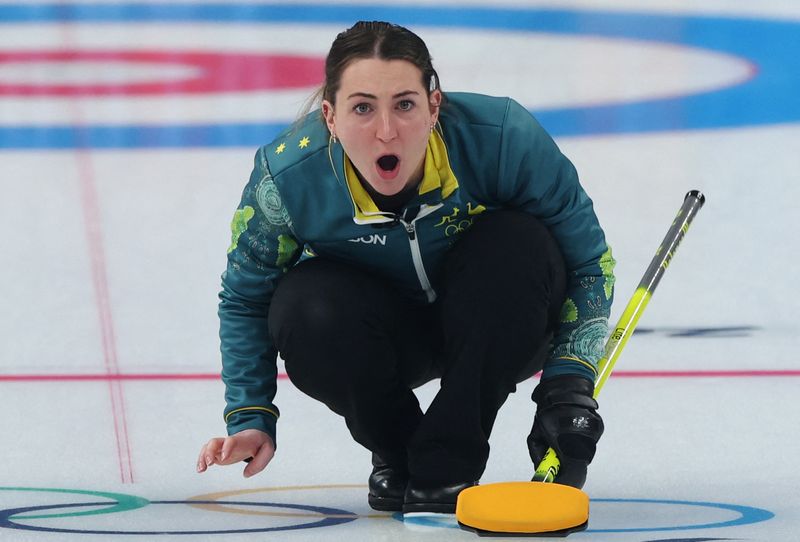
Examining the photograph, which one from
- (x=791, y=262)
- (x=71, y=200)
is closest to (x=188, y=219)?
(x=71, y=200)

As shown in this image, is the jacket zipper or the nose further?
the jacket zipper

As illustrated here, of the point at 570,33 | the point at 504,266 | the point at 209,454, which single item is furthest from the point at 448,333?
the point at 570,33

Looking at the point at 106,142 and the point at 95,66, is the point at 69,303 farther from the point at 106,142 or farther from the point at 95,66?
the point at 95,66

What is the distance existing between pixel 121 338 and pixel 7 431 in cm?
66

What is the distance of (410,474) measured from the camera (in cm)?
177

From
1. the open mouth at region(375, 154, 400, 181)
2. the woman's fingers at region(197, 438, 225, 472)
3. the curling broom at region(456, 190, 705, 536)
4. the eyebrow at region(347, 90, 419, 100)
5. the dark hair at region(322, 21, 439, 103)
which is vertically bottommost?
the curling broom at region(456, 190, 705, 536)

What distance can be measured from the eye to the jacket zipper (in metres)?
0.13

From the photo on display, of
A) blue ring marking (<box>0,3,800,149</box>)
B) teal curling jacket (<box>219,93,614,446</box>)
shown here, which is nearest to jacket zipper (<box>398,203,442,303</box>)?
teal curling jacket (<box>219,93,614,446</box>)

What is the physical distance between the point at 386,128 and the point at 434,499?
45cm

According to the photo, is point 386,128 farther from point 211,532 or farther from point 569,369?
point 211,532

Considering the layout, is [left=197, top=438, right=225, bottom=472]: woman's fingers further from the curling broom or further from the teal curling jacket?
the curling broom

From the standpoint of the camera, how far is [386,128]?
5.31ft

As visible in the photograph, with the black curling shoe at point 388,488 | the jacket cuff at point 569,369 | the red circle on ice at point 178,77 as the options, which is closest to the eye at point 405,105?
the jacket cuff at point 569,369

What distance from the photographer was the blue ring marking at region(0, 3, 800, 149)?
469cm
